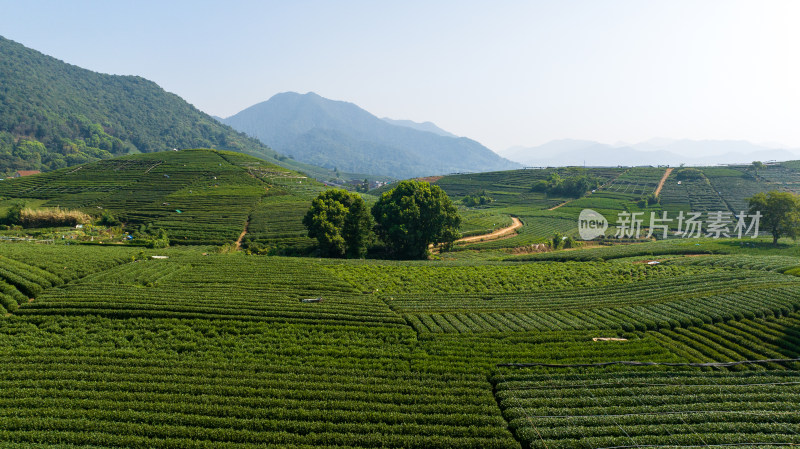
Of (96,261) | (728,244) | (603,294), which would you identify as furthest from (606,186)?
(96,261)

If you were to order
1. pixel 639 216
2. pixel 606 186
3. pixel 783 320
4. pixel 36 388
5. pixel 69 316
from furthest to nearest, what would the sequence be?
pixel 606 186
pixel 639 216
pixel 783 320
pixel 69 316
pixel 36 388

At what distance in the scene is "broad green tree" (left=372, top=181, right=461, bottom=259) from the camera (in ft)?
194

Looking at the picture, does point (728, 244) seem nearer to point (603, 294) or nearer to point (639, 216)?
point (639, 216)

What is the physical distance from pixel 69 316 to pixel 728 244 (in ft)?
289

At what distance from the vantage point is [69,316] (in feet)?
87.6

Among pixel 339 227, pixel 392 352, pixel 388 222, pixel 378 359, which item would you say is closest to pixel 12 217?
pixel 339 227

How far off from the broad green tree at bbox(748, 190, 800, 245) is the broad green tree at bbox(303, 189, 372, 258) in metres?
64.6

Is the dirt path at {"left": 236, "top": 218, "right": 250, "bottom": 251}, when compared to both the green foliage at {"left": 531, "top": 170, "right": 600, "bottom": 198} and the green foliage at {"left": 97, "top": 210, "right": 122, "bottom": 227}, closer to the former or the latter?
the green foliage at {"left": 97, "top": 210, "right": 122, "bottom": 227}

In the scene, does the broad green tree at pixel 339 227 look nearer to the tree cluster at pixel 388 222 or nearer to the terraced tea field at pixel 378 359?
the tree cluster at pixel 388 222

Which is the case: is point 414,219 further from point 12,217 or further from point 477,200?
point 12,217

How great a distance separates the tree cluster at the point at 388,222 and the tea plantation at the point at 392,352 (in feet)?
31.7

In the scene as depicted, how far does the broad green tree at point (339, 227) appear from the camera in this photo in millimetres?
56156

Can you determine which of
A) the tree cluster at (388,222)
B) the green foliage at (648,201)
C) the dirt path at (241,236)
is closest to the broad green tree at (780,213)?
the green foliage at (648,201)

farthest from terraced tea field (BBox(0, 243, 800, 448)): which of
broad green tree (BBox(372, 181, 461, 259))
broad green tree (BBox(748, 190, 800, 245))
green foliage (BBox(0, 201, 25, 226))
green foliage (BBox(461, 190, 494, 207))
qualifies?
green foliage (BBox(461, 190, 494, 207))
